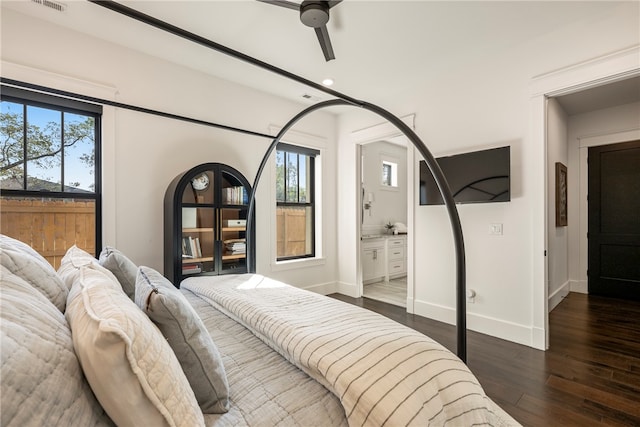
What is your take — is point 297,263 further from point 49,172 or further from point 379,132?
point 49,172

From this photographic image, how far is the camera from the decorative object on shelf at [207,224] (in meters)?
2.83

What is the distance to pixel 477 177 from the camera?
3055mm

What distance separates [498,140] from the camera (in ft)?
9.86

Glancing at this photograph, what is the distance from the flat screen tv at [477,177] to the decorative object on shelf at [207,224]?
2103mm

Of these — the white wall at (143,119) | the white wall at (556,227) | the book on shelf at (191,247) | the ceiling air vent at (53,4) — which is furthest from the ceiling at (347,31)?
the book on shelf at (191,247)

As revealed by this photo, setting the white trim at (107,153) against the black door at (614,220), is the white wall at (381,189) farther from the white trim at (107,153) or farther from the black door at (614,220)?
the white trim at (107,153)

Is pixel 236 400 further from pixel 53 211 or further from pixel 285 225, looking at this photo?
pixel 285 225

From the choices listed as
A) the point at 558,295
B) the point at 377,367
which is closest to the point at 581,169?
the point at 558,295

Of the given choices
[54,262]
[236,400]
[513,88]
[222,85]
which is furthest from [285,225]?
[236,400]

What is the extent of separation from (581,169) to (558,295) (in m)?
2.02

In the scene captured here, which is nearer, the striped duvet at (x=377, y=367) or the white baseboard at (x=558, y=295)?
the striped duvet at (x=377, y=367)

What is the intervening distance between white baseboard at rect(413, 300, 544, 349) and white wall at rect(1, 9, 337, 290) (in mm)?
2005

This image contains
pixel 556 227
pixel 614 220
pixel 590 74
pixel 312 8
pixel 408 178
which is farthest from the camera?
pixel 614 220

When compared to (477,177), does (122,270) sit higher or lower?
lower
